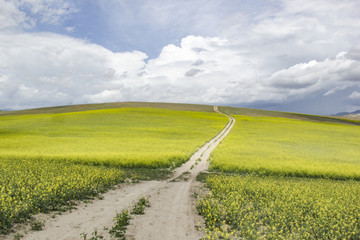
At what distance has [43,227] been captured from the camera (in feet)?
29.0

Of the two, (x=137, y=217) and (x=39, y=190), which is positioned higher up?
(x=39, y=190)

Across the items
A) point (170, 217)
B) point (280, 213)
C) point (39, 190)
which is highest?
point (39, 190)

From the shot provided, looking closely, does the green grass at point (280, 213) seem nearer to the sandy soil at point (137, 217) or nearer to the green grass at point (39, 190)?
the sandy soil at point (137, 217)

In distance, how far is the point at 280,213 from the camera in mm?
10562

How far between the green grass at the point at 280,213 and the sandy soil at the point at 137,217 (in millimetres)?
960

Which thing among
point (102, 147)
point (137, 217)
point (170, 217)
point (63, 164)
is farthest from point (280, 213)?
point (102, 147)

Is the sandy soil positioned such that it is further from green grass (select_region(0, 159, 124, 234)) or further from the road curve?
green grass (select_region(0, 159, 124, 234))

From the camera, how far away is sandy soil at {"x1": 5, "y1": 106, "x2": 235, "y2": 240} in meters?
8.61

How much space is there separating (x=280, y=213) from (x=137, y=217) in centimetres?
623

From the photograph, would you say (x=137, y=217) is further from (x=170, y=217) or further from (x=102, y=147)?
(x=102, y=147)

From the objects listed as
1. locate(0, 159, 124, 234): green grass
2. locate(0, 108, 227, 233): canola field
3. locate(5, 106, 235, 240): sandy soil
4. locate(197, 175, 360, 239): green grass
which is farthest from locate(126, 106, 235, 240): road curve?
locate(0, 108, 227, 233): canola field

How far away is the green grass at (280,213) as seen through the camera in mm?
9039

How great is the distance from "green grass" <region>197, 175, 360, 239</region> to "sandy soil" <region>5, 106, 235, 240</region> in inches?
37.8

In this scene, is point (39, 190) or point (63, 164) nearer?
point (39, 190)
